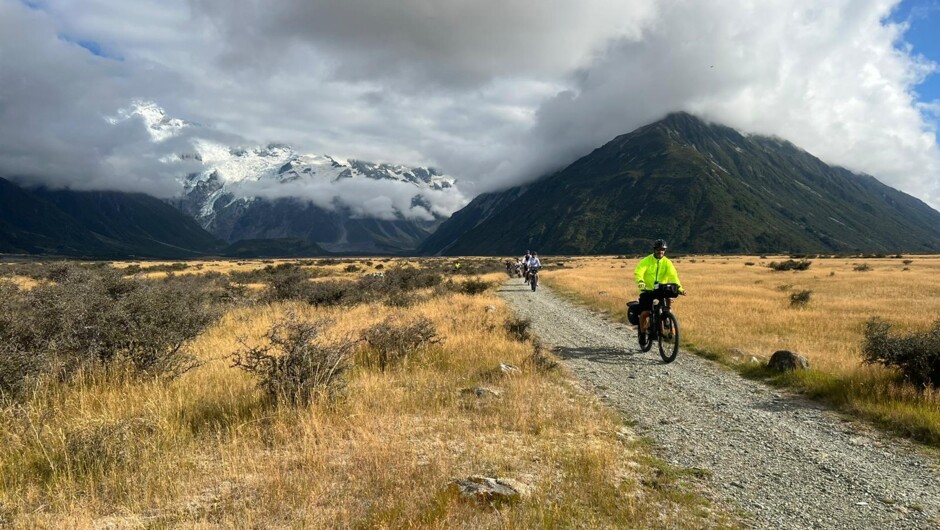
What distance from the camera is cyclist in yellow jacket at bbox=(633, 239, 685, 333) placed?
486 inches

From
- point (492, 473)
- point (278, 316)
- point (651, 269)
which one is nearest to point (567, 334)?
point (651, 269)

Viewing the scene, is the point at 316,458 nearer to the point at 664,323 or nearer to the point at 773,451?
the point at 773,451

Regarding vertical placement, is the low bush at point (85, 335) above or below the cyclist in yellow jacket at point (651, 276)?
Result: below

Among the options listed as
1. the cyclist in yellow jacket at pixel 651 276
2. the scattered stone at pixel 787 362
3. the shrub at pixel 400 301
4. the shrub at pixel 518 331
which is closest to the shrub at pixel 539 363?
the shrub at pixel 518 331

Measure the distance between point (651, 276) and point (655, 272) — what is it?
15 centimetres

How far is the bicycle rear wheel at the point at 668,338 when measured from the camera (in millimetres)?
11449

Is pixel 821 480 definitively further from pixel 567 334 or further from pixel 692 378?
pixel 567 334

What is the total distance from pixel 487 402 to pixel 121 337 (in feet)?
19.8

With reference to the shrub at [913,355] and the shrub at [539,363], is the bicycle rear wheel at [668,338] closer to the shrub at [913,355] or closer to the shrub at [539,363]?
the shrub at [539,363]

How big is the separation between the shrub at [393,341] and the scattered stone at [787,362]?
7.45m

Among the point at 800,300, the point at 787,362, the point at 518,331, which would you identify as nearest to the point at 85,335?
the point at 518,331

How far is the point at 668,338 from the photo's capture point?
11891mm

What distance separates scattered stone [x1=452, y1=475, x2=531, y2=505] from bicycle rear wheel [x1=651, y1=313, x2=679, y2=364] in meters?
8.09

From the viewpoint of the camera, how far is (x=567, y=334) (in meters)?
15.5
